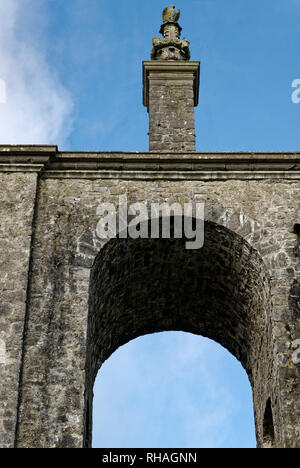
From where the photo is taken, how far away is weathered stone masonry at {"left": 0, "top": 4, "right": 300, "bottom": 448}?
11672mm

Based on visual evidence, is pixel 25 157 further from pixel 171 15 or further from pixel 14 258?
pixel 171 15

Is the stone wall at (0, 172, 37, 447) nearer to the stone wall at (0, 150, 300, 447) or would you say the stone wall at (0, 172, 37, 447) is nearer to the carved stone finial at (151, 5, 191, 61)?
the stone wall at (0, 150, 300, 447)

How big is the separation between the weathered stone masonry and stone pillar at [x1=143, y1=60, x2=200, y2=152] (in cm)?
4

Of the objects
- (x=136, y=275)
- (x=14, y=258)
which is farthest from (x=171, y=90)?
(x=14, y=258)

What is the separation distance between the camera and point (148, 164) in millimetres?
13664

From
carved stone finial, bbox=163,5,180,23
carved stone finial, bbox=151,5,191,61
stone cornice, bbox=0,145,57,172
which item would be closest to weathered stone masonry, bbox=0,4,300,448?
stone cornice, bbox=0,145,57,172

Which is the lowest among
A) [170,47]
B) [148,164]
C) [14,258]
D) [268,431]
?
[268,431]

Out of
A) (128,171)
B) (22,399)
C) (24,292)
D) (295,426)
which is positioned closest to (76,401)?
(22,399)

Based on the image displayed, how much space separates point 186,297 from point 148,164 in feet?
6.67

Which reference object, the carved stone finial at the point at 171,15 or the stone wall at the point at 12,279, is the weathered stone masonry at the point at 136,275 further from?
the carved stone finial at the point at 171,15

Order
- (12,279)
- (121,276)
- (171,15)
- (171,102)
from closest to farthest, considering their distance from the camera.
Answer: (12,279), (121,276), (171,102), (171,15)

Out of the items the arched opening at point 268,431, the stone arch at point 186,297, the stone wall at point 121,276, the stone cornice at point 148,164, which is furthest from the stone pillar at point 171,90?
the arched opening at point 268,431

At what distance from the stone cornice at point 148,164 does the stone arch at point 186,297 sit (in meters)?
1.00

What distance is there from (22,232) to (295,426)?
14.2ft
